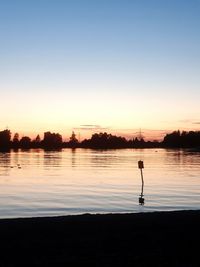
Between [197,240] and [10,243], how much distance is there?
21.8 ft

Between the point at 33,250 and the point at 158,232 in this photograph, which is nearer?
the point at 33,250

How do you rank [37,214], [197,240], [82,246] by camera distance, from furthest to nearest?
[37,214]
[197,240]
[82,246]

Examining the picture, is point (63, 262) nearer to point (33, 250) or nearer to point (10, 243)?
point (33, 250)

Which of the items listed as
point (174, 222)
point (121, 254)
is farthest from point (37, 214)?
point (121, 254)

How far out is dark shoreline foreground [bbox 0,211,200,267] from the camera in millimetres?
11922

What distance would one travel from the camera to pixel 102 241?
1432 centimetres

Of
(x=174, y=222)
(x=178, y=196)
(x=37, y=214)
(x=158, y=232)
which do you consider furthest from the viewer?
(x=178, y=196)

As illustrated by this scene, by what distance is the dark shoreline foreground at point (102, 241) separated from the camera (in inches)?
469

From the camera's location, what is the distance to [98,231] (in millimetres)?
16109

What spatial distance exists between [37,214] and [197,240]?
653 inches

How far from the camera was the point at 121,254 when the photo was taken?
12570 mm

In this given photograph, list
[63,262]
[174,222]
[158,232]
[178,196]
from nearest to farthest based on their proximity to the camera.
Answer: [63,262]
[158,232]
[174,222]
[178,196]

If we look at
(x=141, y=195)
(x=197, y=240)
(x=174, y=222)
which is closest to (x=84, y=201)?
(x=141, y=195)

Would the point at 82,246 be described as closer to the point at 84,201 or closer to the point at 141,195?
the point at 84,201
